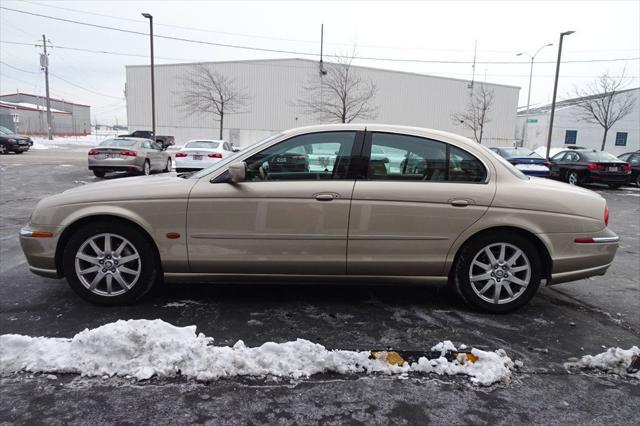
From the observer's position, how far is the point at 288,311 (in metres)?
3.80

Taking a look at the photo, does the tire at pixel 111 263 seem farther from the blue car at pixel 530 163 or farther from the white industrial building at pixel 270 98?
the white industrial building at pixel 270 98

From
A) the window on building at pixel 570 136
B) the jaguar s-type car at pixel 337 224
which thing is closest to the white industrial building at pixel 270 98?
the window on building at pixel 570 136

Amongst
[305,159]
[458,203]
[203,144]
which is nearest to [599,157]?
[203,144]

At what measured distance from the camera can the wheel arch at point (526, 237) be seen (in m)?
3.77

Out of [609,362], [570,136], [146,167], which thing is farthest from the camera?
[570,136]

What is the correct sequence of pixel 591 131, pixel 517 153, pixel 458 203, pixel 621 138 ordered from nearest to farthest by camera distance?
pixel 458 203 < pixel 517 153 < pixel 621 138 < pixel 591 131

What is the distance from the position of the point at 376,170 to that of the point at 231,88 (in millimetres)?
43533

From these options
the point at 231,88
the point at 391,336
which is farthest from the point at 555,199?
the point at 231,88

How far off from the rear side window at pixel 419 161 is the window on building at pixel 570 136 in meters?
47.0

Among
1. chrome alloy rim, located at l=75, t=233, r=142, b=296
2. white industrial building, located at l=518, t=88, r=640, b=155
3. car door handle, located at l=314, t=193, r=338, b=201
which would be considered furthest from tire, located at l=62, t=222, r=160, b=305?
white industrial building, located at l=518, t=88, r=640, b=155

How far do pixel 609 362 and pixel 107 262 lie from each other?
12.5ft

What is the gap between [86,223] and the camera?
378 cm

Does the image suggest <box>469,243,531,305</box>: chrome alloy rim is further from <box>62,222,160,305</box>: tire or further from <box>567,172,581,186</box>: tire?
<box>567,172,581,186</box>: tire

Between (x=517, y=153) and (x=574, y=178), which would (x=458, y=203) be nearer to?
(x=517, y=153)
